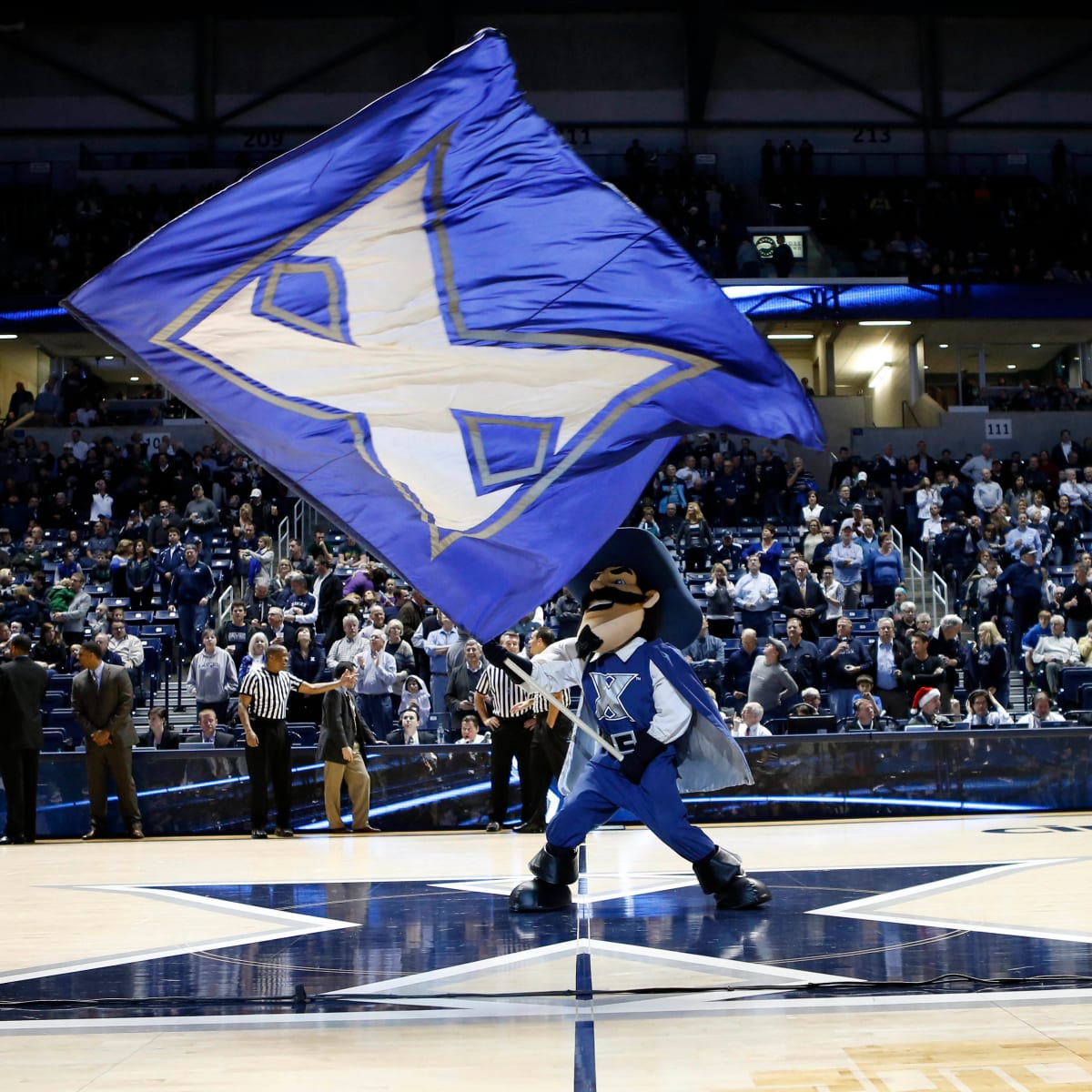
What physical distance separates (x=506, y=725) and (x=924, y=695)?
15.2 feet

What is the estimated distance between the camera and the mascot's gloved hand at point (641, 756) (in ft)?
23.0

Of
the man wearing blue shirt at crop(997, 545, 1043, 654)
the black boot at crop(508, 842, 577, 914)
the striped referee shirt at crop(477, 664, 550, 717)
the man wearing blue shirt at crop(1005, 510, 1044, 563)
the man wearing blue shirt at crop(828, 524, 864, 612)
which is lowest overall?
the black boot at crop(508, 842, 577, 914)

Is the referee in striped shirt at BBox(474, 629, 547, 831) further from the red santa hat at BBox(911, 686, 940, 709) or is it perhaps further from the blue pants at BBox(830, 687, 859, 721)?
the red santa hat at BBox(911, 686, 940, 709)

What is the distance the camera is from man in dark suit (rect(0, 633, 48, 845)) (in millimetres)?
13242

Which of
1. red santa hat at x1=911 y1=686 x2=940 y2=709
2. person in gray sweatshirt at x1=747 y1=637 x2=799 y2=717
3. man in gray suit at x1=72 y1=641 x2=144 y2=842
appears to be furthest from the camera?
person in gray sweatshirt at x1=747 y1=637 x2=799 y2=717

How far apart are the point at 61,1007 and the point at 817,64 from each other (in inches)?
1304

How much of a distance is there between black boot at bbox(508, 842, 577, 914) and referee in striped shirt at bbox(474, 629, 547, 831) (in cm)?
558

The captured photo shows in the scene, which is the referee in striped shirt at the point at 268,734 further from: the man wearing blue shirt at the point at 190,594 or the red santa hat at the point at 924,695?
the red santa hat at the point at 924,695

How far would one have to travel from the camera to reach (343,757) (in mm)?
13422

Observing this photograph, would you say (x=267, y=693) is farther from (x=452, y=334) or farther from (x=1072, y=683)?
(x=1072, y=683)

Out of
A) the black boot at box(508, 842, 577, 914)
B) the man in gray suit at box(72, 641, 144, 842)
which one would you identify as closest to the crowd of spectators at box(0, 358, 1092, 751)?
the man in gray suit at box(72, 641, 144, 842)

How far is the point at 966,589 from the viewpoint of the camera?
19.5 metres

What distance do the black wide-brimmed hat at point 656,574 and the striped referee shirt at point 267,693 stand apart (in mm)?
6366

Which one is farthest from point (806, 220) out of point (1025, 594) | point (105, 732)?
point (105, 732)
